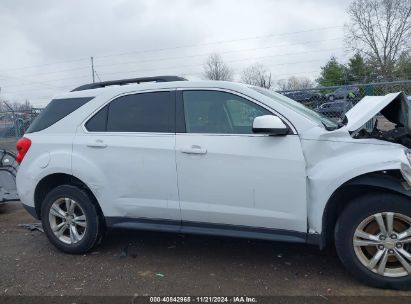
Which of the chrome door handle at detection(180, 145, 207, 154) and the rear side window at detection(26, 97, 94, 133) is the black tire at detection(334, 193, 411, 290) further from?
the rear side window at detection(26, 97, 94, 133)

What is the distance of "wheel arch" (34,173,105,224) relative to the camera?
14.6ft

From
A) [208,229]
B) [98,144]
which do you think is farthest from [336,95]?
[98,144]

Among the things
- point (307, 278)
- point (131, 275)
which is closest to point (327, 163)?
point (307, 278)

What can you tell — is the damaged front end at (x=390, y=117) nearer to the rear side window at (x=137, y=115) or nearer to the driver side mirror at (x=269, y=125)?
the driver side mirror at (x=269, y=125)

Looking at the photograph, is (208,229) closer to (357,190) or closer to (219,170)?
(219,170)

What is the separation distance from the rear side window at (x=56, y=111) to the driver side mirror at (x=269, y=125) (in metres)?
2.02

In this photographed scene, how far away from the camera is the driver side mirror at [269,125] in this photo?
348cm

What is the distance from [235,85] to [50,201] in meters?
2.43

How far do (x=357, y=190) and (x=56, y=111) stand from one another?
10.9 ft

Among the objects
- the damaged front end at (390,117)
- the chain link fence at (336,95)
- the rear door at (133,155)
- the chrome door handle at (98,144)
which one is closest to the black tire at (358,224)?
the damaged front end at (390,117)

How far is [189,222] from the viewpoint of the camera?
3.98 metres

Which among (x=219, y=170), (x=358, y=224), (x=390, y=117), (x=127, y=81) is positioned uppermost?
(x=127, y=81)

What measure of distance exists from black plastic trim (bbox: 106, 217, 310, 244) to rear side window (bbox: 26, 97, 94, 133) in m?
1.30

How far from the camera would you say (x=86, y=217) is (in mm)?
4383
